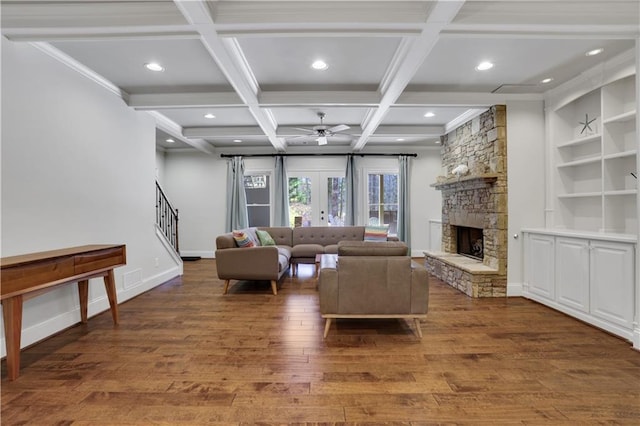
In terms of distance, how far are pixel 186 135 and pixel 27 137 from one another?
10.7ft

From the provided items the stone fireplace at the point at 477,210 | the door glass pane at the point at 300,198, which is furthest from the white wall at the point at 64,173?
the stone fireplace at the point at 477,210

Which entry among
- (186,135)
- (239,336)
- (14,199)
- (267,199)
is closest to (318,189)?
(267,199)

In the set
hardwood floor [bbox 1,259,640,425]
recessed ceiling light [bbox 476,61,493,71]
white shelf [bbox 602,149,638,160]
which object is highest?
recessed ceiling light [bbox 476,61,493,71]

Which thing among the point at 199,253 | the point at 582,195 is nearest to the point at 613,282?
the point at 582,195

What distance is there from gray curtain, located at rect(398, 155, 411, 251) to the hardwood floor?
3795 millimetres

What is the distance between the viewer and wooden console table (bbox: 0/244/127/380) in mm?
2051

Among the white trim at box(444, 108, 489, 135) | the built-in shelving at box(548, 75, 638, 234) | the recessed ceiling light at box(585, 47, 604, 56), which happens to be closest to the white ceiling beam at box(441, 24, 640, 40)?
the recessed ceiling light at box(585, 47, 604, 56)

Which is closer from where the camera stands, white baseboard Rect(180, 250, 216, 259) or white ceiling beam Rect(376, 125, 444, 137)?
white ceiling beam Rect(376, 125, 444, 137)

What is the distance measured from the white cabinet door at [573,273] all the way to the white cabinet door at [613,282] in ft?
0.26

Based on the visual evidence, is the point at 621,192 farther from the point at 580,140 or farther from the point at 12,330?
the point at 12,330

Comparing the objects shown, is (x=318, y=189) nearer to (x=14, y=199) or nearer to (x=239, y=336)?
(x=239, y=336)

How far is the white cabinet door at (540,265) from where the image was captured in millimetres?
3631

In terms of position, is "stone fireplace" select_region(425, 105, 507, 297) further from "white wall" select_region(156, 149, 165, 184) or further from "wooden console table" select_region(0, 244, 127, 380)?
"white wall" select_region(156, 149, 165, 184)

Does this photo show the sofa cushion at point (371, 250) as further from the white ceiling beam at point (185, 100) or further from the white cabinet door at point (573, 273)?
the white ceiling beam at point (185, 100)
